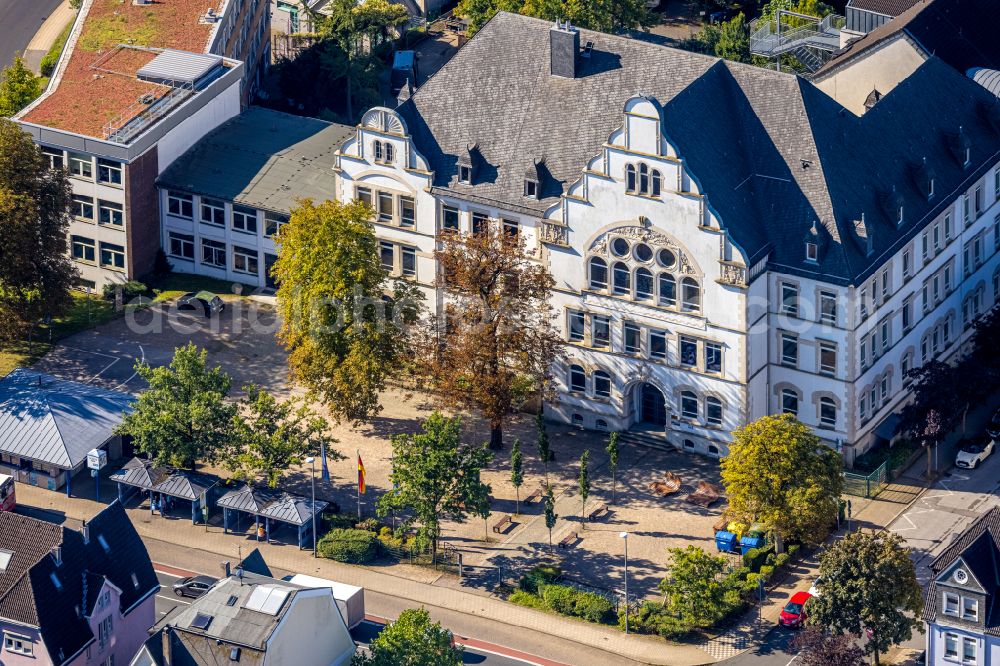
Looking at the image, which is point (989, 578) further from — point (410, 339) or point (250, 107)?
point (250, 107)

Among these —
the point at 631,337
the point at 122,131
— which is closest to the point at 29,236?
the point at 122,131

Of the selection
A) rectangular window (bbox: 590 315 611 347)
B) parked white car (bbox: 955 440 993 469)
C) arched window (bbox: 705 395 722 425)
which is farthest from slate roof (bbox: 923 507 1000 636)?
rectangular window (bbox: 590 315 611 347)

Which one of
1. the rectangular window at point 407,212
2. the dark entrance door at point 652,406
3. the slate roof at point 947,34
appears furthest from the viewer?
the slate roof at point 947,34

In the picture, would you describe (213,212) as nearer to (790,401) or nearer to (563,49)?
(563,49)

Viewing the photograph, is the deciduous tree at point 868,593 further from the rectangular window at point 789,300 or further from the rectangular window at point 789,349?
the rectangular window at point 789,300

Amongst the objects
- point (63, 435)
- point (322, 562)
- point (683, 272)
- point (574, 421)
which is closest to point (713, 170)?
point (683, 272)

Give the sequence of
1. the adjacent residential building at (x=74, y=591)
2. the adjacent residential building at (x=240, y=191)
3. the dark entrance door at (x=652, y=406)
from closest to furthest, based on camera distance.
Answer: the adjacent residential building at (x=74, y=591) < the dark entrance door at (x=652, y=406) < the adjacent residential building at (x=240, y=191)

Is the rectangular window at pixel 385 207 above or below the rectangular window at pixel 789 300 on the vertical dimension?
above

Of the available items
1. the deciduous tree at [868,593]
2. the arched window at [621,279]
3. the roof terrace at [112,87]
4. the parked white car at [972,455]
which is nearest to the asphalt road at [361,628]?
the deciduous tree at [868,593]
